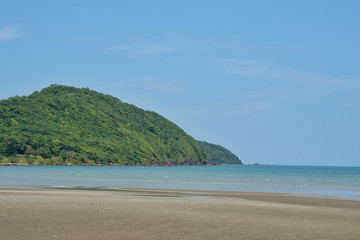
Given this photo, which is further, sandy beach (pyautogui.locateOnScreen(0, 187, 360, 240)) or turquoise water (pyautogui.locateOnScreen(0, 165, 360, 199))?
turquoise water (pyautogui.locateOnScreen(0, 165, 360, 199))

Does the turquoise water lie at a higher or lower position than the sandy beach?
higher

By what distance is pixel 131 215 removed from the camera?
76.0 feet

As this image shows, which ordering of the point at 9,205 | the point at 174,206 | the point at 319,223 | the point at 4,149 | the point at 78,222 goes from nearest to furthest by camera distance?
the point at 78,222 < the point at 319,223 < the point at 9,205 < the point at 174,206 < the point at 4,149

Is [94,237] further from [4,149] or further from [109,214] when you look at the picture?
[4,149]

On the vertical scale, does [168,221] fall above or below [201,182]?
below

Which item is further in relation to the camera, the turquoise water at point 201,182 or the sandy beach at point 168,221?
the turquoise water at point 201,182

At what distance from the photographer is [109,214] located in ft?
76.3

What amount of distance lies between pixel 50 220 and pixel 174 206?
9.77 metres

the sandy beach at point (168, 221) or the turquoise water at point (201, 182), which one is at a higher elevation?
the turquoise water at point (201, 182)

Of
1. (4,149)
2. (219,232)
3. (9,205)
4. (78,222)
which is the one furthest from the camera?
(4,149)

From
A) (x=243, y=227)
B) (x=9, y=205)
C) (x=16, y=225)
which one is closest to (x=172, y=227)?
(x=243, y=227)

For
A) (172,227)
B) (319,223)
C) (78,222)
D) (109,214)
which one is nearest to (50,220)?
(78,222)

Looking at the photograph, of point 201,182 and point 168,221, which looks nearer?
point 168,221

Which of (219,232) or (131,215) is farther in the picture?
(131,215)
